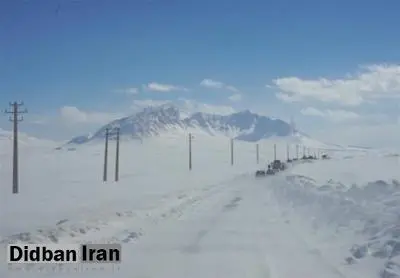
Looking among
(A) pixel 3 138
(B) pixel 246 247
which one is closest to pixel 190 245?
(B) pixel 246 247

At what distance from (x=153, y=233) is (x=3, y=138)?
199087 mm

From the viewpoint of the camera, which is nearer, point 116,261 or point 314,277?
point 314,277

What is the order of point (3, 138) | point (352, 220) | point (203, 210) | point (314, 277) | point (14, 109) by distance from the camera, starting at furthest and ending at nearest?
point (3, 138), point (14, 109), point (203, 210), point (352, 220), point (314, 277)

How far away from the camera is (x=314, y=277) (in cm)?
880

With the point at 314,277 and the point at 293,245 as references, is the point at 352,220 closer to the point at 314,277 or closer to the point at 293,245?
the point at 293,245

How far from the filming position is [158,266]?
9.55 m

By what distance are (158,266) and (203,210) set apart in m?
12.6

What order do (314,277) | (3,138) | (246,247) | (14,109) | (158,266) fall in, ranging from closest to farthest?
1. (314,277)
2. (158,266)
3. (246,247)
4. (14,109)
5. (3,138)

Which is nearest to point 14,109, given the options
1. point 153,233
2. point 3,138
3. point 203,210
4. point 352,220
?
point 203,210

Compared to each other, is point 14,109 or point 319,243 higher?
point 14,109

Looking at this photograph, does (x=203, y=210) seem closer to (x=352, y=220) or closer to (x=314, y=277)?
(x=352, y=220)

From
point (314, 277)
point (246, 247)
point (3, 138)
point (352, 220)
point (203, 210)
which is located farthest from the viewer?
point (3, 138)

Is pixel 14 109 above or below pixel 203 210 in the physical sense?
above

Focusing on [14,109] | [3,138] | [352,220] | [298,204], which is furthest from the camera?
[3,138]
